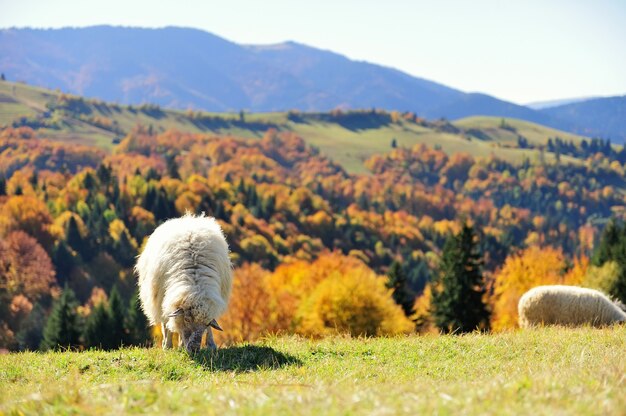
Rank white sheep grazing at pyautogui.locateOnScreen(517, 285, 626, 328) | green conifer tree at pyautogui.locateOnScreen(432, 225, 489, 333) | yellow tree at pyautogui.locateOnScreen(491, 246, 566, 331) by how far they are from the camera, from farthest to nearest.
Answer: yellow tree at pyautogui.locateOnScreen(491, 246, 566, 331) < green conifer tree at pyautogui.locateOnScreen(432, 225, 489, 333) < white sheep grazing at pyautogui.locateOnScreen(517, 285, 626, 328)

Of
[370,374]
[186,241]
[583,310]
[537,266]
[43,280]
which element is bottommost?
[43,280]

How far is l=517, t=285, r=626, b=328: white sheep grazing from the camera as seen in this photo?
83.4 feet

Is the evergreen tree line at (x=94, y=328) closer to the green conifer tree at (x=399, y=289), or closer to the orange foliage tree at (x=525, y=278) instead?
the green conifer tree at (x=399, y=289)

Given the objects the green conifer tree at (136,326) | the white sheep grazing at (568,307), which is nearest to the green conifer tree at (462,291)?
the white sheep grazing at (568,307)

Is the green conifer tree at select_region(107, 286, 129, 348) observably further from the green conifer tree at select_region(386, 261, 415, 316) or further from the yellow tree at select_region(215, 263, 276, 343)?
the green conifer tree at select_region(386, 261, 415, 316)

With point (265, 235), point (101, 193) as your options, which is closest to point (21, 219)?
point (101, 193)

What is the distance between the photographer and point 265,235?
182750 mm

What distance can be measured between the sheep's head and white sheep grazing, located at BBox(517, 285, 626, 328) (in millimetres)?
16685

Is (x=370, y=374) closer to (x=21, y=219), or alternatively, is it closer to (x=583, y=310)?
(x=583, y=310)

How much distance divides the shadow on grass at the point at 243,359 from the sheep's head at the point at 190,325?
1.12 feet

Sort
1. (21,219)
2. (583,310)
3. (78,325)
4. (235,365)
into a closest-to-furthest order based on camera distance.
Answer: (235,365) < (583,310) < (78,325) < (21,219)

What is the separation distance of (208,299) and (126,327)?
60.2 m

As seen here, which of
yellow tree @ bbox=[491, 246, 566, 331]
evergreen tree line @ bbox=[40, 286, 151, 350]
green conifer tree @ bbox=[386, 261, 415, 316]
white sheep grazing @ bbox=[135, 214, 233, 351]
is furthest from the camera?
yellow tree @ bbox=[491, 246, 566, 331]

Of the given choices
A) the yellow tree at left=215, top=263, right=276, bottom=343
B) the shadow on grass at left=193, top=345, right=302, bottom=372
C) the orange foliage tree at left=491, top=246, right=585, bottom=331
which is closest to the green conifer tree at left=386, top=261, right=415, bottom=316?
the orange foliage tree at left=491, top=246, right=585, bottom=331
